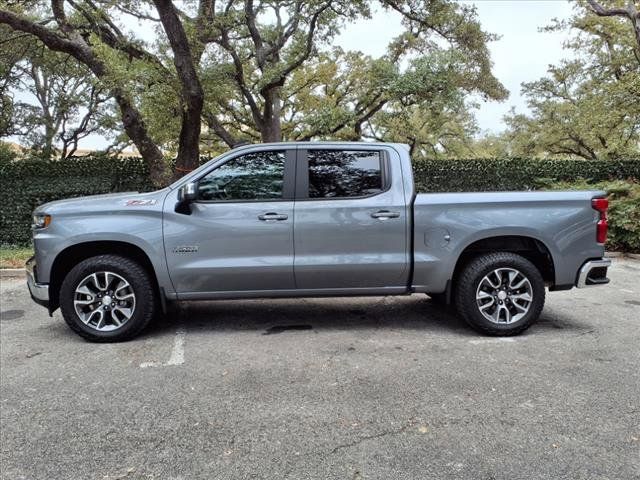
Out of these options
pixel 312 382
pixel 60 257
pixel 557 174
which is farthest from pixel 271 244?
pixel 557 174

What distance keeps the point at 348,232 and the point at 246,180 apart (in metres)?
1.10

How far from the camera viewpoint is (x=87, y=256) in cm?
470

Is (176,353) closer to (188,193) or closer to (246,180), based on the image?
(188,193)

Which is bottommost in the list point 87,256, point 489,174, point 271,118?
point 87,256

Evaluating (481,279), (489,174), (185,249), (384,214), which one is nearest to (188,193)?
(185,249)

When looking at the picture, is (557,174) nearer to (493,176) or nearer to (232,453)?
(493,176)

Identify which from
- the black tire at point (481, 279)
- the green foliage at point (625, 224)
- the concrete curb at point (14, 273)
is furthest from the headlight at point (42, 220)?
the green foliage at point (625, 224)

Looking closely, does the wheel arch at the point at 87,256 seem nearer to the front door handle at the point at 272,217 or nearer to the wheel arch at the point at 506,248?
the front door handle at the point at 272,217

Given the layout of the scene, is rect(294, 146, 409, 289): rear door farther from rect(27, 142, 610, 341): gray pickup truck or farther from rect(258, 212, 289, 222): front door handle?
rect(258, 212, 289, 222): front door handle

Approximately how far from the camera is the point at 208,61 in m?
13.8

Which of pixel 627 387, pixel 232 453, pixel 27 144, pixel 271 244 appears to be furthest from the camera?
pixel 27 144

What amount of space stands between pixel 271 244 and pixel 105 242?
5.19ft

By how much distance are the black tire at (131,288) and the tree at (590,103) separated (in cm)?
1419

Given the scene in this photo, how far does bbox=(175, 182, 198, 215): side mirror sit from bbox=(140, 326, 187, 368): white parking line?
123 centimetres
